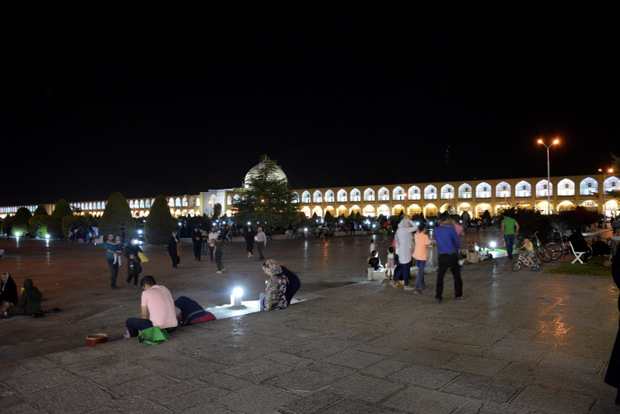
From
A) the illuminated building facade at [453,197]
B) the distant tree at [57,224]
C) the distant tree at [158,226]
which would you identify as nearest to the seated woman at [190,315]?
the distant tree at [158,226]

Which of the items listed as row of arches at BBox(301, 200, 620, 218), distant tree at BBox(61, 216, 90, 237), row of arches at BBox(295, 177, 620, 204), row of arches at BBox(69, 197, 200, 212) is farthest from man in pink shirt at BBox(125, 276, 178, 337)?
row of arches at BBox(69, 197, 200, 212)

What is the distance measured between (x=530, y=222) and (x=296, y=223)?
1942 centimetres

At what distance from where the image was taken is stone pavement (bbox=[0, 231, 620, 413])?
10.2 feet

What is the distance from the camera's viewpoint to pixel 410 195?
204 feet

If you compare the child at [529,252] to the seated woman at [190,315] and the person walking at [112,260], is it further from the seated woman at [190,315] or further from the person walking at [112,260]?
the person walking at [112,260]

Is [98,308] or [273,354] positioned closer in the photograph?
[273,354]

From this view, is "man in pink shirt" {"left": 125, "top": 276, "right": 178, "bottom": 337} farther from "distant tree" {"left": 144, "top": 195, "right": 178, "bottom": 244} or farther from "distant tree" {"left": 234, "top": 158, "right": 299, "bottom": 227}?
"distant tree" {"left": 234, "top": 158, "right": 299, "bottom": 227}

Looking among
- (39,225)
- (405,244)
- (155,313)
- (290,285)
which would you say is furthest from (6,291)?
(39,225)

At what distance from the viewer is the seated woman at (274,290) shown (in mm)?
6246

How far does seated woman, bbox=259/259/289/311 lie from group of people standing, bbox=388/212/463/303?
7.16ft

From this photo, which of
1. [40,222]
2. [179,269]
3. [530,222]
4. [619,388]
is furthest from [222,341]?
[40,222]

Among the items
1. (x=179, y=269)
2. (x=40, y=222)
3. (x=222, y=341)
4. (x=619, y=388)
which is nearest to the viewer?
(x=619, y=388)

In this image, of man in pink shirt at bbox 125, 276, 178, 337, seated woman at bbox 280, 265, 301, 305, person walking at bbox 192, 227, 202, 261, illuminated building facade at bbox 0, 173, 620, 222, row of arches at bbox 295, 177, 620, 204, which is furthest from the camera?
row of arches at bbox 295, 177, 620, 204

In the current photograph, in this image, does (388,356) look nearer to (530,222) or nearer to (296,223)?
(530,222)
